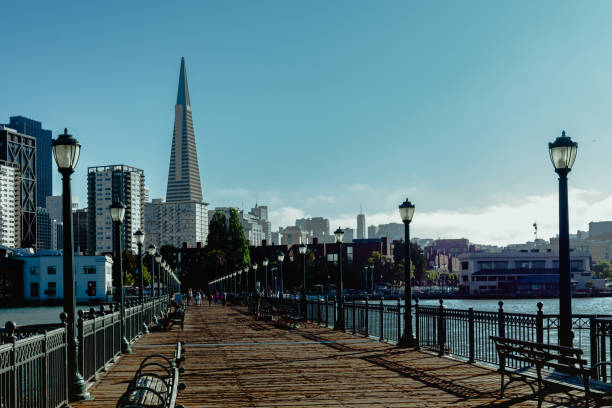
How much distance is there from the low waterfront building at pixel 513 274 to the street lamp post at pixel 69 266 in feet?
560

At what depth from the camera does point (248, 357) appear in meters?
17.8

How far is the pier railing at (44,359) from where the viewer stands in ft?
23.6

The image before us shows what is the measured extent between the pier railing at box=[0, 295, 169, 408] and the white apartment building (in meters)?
157

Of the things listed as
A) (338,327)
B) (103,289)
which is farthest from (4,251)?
(338,327)

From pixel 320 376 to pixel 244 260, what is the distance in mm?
113884

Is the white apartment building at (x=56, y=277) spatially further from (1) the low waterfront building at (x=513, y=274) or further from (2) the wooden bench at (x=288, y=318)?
(2) the wooden bench at (x=288, y=318)

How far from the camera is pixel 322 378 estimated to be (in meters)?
13.5

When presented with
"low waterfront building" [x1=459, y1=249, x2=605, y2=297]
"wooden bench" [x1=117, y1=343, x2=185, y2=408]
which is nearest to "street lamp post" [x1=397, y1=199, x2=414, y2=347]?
"wooden bench" [x1=117, y1=343, x2=185, y2=408]

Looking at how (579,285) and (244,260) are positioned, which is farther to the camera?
(579,285)

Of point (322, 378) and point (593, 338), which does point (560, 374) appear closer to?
point (593, 338)

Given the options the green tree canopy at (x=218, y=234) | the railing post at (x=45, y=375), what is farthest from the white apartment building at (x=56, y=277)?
the railing post at (x=45, y=375)

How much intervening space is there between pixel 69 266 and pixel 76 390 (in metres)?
2.15

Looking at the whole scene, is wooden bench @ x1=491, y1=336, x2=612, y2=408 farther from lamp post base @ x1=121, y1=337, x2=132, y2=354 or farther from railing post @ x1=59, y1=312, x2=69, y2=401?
lamp post base @ x1=121, y1=337, x2=132, y2=354

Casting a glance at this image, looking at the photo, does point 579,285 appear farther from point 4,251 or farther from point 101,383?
point 101,383
